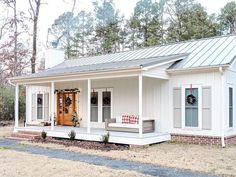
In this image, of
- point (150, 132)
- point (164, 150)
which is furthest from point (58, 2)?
point (164, 150)

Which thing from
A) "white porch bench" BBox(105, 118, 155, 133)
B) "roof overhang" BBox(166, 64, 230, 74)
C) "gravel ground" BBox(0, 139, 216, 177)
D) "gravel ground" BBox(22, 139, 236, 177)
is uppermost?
"roof overhang" BBox(166, 64, 230, 74)

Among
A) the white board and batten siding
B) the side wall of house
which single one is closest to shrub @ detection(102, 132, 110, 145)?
the side wall of house

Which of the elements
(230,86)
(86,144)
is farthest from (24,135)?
(230,86)

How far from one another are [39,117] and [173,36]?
16.4m

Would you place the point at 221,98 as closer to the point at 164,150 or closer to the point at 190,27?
the point at 164,150

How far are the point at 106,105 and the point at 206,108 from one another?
5208mm

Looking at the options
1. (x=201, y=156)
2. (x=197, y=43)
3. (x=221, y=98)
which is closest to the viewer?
(x=201, y=156)

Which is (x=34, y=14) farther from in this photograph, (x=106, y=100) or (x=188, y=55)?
(x=188, y=55)

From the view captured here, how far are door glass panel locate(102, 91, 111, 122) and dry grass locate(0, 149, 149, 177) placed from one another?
5980mm

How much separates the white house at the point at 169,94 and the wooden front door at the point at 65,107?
1261 millimetres

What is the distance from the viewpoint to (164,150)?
10703mm

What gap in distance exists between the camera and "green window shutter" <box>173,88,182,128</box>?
41.0 feet

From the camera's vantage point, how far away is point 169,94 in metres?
12.9

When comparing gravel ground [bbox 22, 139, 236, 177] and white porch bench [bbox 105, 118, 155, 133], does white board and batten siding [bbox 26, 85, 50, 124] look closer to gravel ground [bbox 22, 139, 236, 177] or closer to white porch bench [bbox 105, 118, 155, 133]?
white porch bench [bbox 105, 118, 155, 133]
